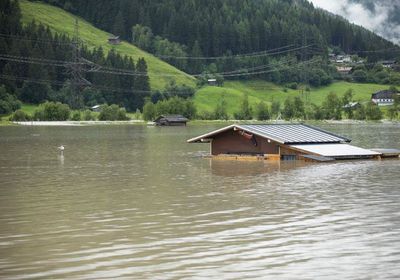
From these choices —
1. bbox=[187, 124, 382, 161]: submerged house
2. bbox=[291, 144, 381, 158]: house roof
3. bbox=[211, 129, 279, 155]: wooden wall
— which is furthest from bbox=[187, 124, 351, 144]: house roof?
bbox=[291, 144, 381, 158]: house roof

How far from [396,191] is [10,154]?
40.6 m

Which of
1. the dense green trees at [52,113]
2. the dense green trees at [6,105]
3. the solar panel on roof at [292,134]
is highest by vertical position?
the dense green trees at [6,105]

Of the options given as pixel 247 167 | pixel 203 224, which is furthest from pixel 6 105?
pixel 203 224

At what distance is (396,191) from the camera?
33.5m

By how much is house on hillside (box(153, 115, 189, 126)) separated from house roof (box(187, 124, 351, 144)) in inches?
5106

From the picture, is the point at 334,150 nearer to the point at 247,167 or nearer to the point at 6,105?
the point at 247,167

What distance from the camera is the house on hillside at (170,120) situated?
190 m

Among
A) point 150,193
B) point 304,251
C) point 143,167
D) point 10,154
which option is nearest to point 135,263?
point 304,251

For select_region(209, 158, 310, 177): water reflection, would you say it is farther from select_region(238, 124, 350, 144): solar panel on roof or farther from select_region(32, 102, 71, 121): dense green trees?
select_region(32, 102, 71, 121): dense green trees

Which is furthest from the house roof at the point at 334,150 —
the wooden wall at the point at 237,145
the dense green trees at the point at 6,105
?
the dense green trees at the point at 6,105

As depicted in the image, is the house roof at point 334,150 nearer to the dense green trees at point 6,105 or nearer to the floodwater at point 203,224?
the floodwater at point 203,224

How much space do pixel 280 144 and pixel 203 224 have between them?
95.9ft

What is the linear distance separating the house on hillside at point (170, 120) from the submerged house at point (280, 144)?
131 m

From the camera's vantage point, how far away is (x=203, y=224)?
25156 millimetres
